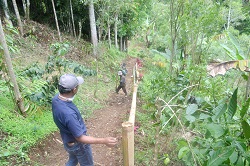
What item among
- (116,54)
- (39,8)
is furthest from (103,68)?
(39,8)

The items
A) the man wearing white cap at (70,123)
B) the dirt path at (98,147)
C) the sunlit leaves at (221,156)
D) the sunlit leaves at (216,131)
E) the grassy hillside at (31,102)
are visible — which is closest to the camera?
the sunlit leaves at (221,156)

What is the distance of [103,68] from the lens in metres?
11.4

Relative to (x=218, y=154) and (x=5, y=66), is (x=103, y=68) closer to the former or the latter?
(x=5, y=66)

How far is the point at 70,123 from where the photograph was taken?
89.2 inches

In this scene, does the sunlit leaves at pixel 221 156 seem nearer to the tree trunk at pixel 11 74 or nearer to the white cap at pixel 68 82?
the white cap at pixel 68 82

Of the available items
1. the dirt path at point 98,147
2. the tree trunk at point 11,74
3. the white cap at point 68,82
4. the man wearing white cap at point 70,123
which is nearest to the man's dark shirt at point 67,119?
the man wearing white cap at point 70,123

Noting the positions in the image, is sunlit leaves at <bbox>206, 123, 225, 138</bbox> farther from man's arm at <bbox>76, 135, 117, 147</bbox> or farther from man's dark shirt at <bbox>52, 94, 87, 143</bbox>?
man's dark shirt at <bbox>52, 94, 87, 143</bbox>

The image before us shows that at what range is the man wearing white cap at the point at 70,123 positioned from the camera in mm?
2264

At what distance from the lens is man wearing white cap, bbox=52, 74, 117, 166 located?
2264 mm

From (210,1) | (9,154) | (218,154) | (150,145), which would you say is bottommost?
(150,145)

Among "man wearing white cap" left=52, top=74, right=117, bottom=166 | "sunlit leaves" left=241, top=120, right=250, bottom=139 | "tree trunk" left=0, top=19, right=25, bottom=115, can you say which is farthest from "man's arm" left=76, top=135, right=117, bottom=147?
"tree trunk" left=0, top=19, right=25, bottom=115

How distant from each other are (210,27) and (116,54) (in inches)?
408

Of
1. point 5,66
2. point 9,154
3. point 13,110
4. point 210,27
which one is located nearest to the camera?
point 9,154

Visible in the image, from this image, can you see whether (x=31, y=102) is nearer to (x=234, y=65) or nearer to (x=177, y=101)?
(x=177, y=101)
